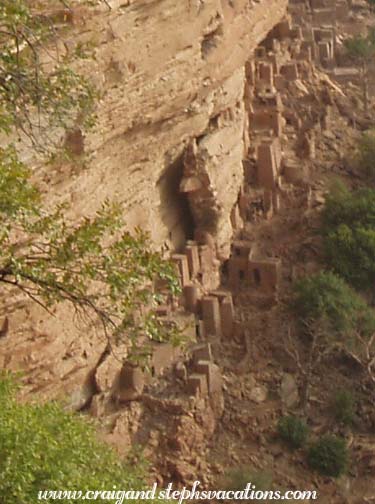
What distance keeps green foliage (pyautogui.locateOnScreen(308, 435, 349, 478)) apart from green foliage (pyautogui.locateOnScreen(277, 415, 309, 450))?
18 cm

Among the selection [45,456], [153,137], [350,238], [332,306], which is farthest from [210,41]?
[45,456]

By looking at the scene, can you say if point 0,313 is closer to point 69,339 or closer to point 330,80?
point 69,339

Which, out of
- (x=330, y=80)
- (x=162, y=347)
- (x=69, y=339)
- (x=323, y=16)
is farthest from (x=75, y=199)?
(x=323, y=16)

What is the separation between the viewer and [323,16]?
2411 centimetres

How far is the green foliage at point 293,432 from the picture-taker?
13.4m

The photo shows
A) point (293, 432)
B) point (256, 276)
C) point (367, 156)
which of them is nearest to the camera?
point (293, 432)

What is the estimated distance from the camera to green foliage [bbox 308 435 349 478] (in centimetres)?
1325

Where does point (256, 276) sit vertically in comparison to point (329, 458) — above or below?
above

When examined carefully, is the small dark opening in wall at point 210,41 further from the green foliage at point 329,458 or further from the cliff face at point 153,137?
the green foliage at point 329,458

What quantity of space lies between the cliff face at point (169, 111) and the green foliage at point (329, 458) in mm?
3509

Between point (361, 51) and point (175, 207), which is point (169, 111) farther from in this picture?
point (361, 51)

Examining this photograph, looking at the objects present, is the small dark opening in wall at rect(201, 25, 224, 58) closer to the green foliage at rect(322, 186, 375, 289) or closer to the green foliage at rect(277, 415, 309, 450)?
the green foliage at rect(322, 186, 375, 289)

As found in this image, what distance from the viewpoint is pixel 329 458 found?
13.3 meters

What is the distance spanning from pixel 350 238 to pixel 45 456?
8.80 meters
